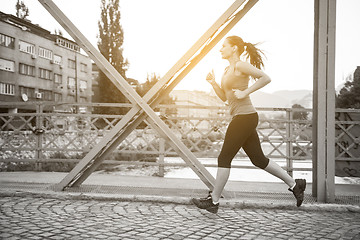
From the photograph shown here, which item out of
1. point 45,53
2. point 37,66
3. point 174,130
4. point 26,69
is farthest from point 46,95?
point 174,130

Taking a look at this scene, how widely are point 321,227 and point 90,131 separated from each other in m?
6.24

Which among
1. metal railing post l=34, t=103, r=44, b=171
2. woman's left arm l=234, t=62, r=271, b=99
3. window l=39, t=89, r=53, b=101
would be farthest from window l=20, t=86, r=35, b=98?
woman's left arm l=234, t=62, r=271, b=99

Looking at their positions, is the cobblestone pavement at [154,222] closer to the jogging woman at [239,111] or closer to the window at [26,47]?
the jogging woman at [239,111]

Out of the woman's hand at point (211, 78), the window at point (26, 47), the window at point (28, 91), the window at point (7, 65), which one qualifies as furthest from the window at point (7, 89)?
the woman's hand at point (211, 78)

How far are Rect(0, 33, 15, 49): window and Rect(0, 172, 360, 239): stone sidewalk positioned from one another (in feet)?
142

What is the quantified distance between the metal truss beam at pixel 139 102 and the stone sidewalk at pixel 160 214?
46 centimetres

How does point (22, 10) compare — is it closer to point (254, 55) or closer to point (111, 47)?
point (111, 47)

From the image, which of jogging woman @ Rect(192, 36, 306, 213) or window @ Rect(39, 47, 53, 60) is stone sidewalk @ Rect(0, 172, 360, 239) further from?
window @ Rect(39, 47, 53, 60)

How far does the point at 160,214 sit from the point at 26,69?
51.8 meters

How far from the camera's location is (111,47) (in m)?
50.2

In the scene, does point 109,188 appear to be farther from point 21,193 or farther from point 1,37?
point 1,37

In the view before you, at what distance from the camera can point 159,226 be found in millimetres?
4270

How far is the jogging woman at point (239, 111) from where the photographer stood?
4.87 meters

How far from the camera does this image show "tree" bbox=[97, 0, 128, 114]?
49938 mm
